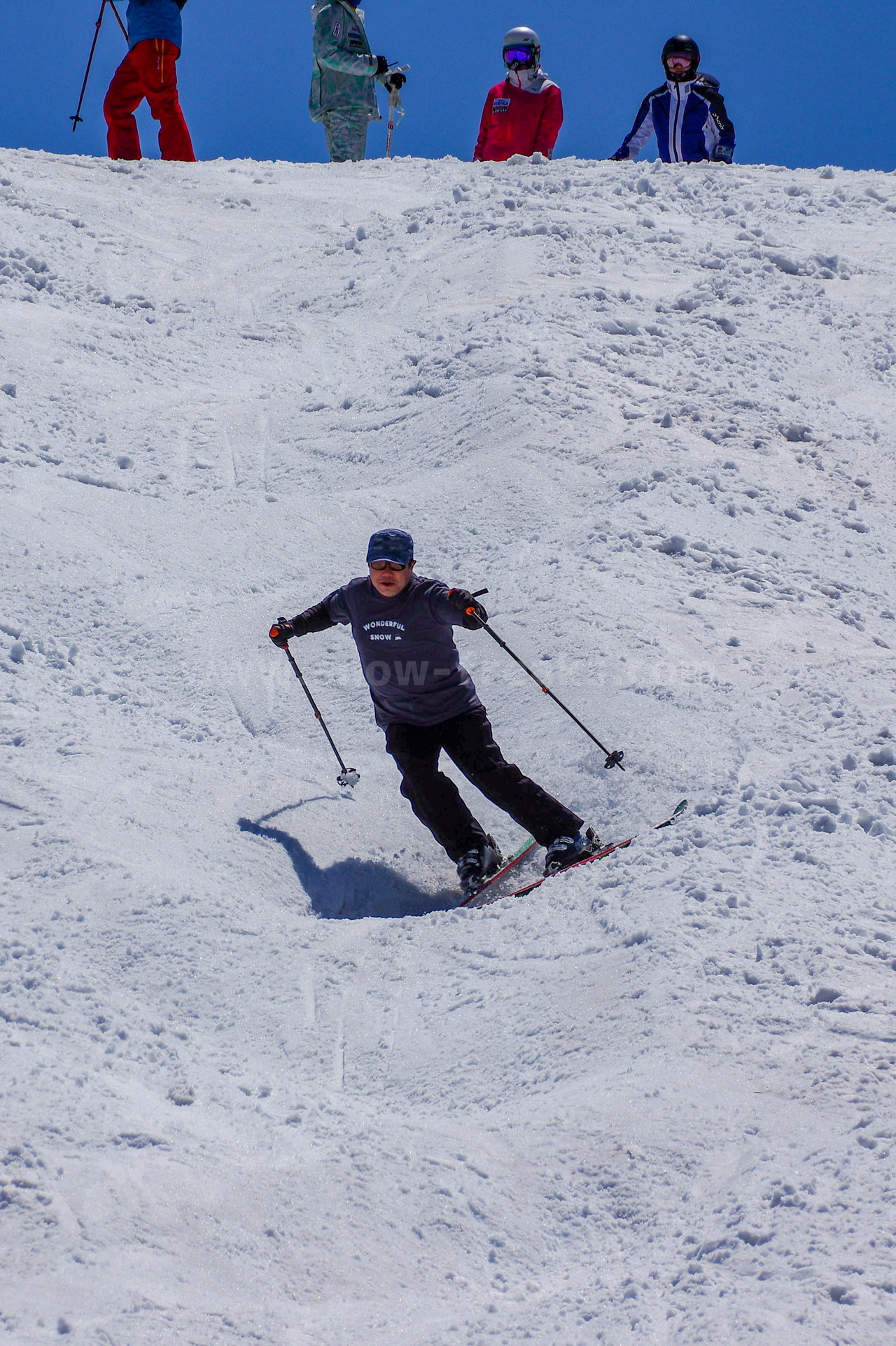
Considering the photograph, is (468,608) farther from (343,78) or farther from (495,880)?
(343,78)

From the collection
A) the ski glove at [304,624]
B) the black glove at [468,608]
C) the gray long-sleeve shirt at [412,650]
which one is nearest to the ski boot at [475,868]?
the gray long-sleeve shirt at [412,650]

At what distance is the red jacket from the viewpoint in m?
11.3

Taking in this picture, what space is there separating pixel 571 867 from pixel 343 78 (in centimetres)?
953

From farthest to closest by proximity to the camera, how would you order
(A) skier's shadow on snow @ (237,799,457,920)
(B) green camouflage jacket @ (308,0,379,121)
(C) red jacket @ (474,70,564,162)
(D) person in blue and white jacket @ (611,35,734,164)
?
(C) red jacket @ (474,70,564,162)
(B) green camouflage jacket @ (308,0,379,121)
(D) person in blue and white jacket @ (611,35,734,164)
(A) skier's shadow on snow @ (237,799,457,920)

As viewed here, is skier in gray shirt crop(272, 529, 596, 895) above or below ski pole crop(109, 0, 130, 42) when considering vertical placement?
below

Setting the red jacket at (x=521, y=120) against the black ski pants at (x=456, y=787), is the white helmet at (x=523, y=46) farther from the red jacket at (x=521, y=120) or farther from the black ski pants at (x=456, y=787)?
the black ski pants at (x=456, y=787)

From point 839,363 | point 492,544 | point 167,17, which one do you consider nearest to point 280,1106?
point 492,544

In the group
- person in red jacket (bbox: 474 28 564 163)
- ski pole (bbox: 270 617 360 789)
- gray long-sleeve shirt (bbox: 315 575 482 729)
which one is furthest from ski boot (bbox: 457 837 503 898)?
person in red jacket (bbox: 474 28 564 163)

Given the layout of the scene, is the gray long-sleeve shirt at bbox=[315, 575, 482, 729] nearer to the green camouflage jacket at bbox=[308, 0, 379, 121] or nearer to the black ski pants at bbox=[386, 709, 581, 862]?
the black ski pants at bbox=[386, 709, 581, 862]

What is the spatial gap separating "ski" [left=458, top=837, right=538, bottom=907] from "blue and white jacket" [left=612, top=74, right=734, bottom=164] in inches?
330

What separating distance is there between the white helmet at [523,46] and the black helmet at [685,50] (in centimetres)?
137

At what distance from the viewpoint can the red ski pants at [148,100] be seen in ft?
32.8

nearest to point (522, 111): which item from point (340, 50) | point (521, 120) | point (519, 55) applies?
point (521, 120)

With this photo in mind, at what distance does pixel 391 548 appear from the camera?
4902mm
